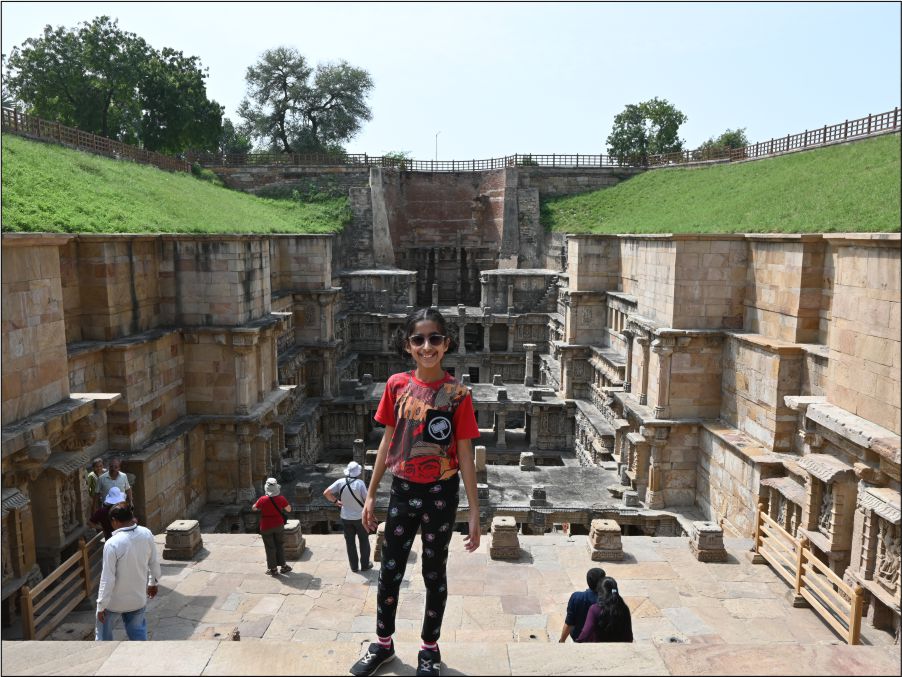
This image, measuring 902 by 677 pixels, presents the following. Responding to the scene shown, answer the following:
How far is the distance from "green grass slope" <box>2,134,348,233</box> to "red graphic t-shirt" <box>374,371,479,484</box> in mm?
9032

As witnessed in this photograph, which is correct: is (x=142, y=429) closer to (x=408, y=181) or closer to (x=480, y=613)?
(x=480, y=613)

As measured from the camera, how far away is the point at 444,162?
4034cm

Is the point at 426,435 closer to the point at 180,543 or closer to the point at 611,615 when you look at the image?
the point at 611,615

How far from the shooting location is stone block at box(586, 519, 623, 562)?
9.89 metres

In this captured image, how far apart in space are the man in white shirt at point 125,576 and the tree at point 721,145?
34.8 m

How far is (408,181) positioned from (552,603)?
34.3 m

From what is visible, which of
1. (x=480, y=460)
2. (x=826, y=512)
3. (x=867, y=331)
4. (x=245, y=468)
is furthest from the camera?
(x=480, y=460)

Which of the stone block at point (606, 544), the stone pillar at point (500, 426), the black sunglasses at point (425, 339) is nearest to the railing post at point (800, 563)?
the stone block at point (606, 544)

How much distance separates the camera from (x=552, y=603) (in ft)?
28.0

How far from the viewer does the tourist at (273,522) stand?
880 centimetres

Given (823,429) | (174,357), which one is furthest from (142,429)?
(823,429)

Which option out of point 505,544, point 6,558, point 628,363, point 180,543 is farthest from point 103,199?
point 628,363

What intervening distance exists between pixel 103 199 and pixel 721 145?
42620 mm

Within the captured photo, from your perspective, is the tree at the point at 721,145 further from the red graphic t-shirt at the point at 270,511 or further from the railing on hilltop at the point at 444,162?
the red graphic t-shirt at the point at 270,511
